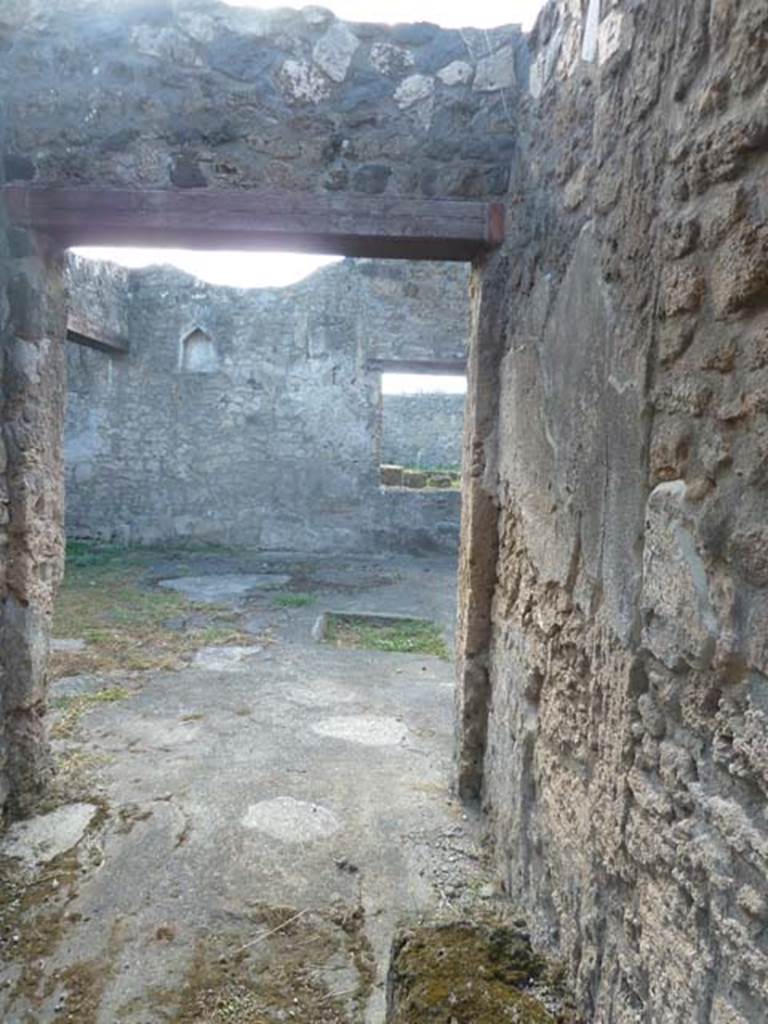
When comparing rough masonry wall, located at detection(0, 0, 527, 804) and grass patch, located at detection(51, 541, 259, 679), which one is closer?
rough masonry wall, located at detection(0, 0, 527, 804)

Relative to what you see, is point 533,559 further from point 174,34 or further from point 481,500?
point 174,34

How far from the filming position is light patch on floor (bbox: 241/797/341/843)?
279 centimetres

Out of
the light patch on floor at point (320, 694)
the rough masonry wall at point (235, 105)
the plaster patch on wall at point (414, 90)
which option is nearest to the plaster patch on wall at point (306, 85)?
the rough masonry wall at point (235, 105)

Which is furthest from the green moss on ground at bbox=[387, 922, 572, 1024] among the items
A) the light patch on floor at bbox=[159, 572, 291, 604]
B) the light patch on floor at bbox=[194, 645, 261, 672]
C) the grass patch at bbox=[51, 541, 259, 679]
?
the light patch on floor at bbox=[159, 572, 291, 604]

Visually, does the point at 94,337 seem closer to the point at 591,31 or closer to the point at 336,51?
the point at 336,51

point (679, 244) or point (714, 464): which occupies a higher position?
point (679, 244)

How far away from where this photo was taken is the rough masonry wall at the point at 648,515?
1105 millimetres

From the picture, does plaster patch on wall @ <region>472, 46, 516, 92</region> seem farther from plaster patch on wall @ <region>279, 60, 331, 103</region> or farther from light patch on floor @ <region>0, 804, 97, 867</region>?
light patch on floor @ <region>0, 804, 97, 867</region>

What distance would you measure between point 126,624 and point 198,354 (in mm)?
5120

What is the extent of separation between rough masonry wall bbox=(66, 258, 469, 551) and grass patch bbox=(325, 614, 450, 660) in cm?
357

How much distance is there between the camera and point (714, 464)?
121cm

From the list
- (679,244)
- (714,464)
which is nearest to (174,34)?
(679,244)

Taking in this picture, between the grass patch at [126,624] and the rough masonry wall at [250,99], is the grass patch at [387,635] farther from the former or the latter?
the rough masonry wall at [250,99]

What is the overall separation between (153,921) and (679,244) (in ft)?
7.70
